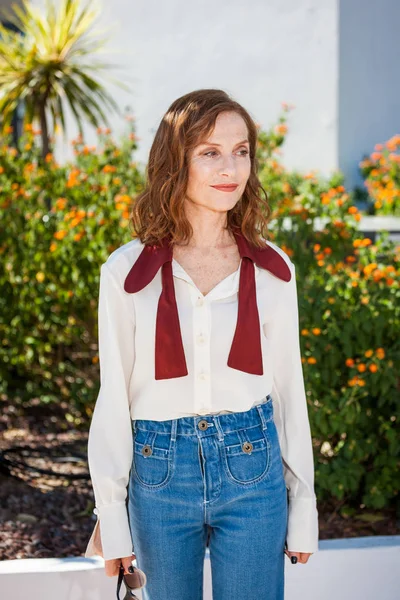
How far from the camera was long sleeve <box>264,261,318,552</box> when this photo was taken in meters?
2.07

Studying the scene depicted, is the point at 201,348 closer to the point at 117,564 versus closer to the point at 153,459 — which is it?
the point at 153,459

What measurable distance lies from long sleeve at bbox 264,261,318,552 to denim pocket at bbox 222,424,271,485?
0.50ft

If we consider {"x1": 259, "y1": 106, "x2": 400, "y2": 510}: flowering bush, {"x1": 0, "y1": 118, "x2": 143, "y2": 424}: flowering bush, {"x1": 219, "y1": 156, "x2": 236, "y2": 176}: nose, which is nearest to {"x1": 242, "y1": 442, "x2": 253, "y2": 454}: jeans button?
{"x1": 219, "y1": 156, "x2": 236, "y2": 176}: nose

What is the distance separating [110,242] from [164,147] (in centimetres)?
251

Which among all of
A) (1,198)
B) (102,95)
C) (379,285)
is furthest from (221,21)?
(379,285)

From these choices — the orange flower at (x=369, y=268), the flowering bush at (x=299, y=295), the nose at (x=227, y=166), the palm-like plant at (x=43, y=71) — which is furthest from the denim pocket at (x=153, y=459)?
the palm-like plant at (x=43, y=71)

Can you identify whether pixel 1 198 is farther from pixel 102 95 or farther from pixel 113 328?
pixel 113 328

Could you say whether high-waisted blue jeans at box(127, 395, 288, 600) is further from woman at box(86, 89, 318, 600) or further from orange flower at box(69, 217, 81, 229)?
orange flower at box(69, 217, 81, 229)

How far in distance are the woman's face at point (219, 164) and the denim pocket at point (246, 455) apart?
562mm

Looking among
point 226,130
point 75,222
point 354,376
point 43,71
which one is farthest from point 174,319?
point 43,71

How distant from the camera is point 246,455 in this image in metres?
1.92

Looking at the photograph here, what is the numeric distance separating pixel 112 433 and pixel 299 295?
179cm

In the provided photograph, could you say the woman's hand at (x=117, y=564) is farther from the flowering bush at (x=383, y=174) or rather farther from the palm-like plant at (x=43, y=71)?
the flowering bush at (x=383, y=174)

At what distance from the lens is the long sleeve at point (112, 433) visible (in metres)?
1.94
